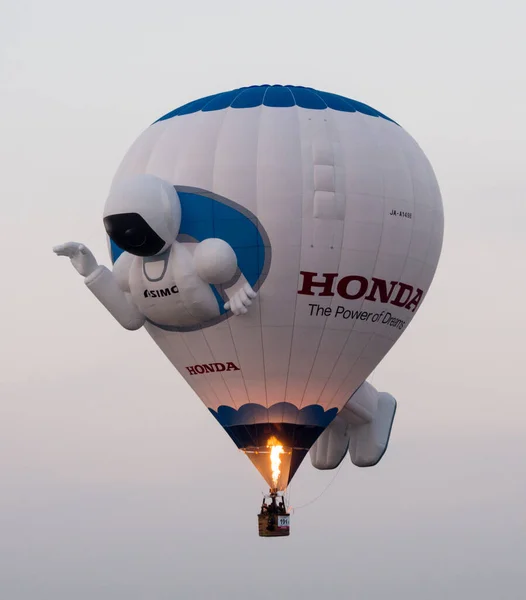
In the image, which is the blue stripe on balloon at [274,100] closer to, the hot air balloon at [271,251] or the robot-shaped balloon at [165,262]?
the hot air balloon at [271,251]

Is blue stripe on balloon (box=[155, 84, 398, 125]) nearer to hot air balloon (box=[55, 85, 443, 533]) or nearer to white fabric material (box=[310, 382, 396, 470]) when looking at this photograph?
hot air balloon (box=[55, 85, 443, 533])

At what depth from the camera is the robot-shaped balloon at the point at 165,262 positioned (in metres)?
31.8

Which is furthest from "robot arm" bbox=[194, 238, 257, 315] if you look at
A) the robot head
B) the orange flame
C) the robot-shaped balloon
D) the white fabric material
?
the white fabric material

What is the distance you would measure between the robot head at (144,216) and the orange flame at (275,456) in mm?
3581

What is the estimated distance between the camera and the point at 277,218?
32.1 m

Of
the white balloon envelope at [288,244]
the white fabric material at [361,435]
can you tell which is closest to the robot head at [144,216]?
the white balloon envelope at [288,244]

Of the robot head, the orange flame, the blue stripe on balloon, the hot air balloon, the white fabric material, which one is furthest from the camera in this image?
the white fabric material

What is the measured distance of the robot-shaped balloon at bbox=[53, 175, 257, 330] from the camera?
31750 mm

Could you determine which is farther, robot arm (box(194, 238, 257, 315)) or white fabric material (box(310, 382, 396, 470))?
white fabric material (box(310, 382, 396, 470))

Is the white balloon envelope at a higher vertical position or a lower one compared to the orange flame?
higher

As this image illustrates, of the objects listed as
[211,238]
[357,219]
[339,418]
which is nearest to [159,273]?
[211,238]

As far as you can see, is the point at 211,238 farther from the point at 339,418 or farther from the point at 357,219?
the point at 339,418

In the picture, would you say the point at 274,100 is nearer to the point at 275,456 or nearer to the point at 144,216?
the point at 144,216

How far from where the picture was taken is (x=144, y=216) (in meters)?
31.7
